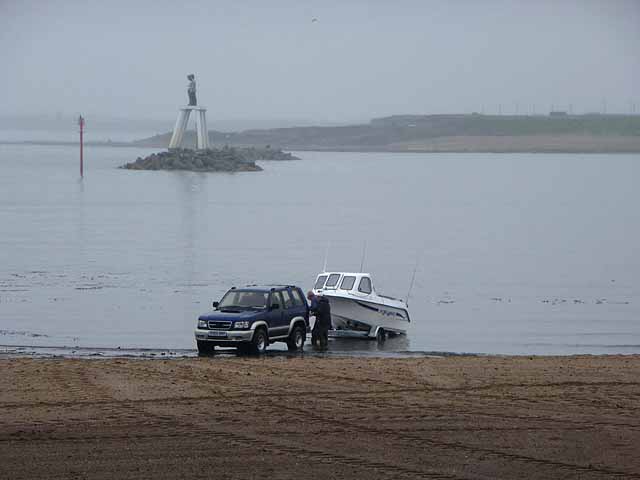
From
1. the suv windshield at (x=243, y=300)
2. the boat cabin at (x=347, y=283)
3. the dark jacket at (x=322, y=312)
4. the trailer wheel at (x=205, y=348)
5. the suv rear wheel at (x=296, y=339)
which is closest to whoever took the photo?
the trailer wheel at (x=205, y=348)

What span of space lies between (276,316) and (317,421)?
7.56 metres

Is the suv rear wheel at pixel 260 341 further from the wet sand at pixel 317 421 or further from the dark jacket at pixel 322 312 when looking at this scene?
the wet sand at pixel 317 421

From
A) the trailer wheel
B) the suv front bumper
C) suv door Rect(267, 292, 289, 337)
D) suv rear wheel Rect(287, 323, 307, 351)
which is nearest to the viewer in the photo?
the suv front bumper

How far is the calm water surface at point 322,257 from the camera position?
2572cm

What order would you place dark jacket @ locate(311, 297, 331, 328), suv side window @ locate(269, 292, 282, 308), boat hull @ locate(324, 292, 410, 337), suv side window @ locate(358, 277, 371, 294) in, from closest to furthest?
suv side window @ locate(269, 292, 282, 308), dark jacket @ locate(311, 297, 331, 328), boat hull @ locate(324, 292, 410, 337), suv side window @ locate(358, 277, 371, 294)

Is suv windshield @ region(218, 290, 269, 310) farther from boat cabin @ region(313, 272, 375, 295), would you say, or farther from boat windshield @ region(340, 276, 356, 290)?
boat windshield @ region(340, 276, 356, 290)

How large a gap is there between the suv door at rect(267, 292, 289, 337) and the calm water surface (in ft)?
8.19

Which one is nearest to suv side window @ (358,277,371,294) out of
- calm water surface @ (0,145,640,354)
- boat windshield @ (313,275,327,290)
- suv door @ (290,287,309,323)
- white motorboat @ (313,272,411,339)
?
white motorboat @ (313,272,411,339)

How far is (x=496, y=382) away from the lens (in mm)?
15766

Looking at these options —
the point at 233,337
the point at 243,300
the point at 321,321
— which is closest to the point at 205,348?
the point at 233,337

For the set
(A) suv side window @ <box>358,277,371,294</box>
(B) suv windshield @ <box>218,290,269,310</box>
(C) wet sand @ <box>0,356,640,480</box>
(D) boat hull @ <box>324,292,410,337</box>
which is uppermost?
(B) suv windshield @ <box>218,290,269,310</box>

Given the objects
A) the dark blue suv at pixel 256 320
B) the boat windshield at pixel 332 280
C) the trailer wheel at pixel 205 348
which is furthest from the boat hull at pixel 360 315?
the trailer wheel at pixel 205 348

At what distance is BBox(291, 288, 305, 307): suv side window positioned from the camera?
21.3 metres

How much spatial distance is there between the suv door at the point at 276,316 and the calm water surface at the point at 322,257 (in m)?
2.50
